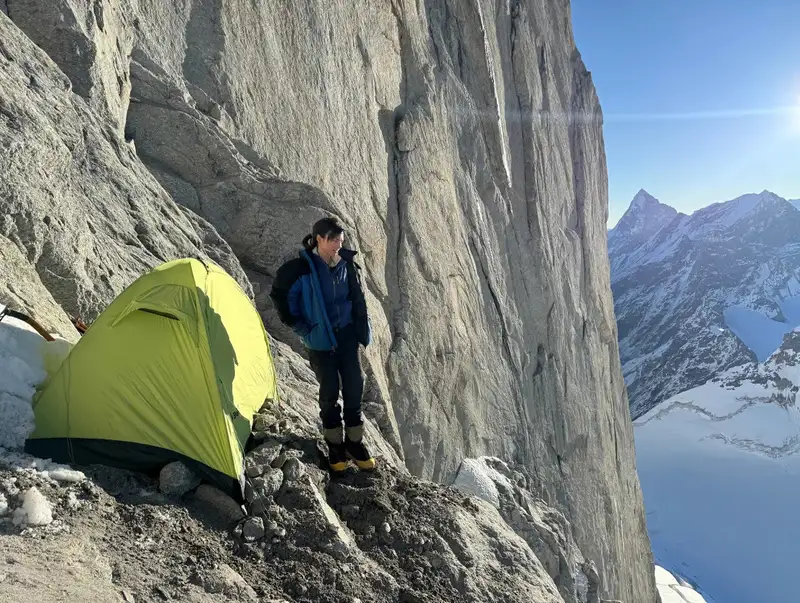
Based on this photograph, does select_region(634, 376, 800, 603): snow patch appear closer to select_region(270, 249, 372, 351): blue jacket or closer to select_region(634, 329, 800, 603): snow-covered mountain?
select_region(634, 329, 800, 603): snow-covered mountain

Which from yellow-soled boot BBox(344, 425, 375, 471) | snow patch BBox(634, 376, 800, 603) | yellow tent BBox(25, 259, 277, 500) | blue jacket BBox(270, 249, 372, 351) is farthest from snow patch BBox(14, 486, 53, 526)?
snow patch BBox(634, 376, 800, 603)

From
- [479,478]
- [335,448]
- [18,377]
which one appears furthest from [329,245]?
[479,478]

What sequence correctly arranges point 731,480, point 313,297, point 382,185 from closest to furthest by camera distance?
point 313,297
point 382,185
point 731,480

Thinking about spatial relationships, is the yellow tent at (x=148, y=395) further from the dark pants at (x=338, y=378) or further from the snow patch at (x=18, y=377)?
the dark pants at (x=338, y=378)

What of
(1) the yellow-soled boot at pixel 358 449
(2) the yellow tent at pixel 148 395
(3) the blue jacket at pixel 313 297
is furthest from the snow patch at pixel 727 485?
(2) the yellow tent at pixel 148 395

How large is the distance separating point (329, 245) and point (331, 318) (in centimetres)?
73

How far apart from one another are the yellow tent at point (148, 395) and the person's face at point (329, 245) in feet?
4.07

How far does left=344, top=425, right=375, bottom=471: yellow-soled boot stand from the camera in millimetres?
6227

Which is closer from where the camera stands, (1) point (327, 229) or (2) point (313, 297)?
(1) point (327, 229)

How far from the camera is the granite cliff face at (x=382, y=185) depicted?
27.9 feet

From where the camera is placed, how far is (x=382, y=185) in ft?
55.8

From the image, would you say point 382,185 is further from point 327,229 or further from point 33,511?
point 33,511

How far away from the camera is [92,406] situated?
5137mm

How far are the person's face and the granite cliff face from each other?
3020 mm
